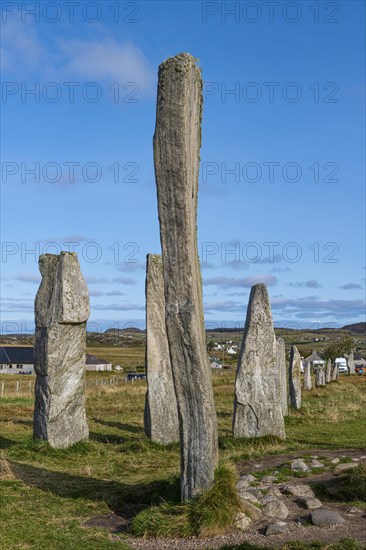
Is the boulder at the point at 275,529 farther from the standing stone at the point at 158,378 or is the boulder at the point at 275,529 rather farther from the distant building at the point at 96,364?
the distant building at the point at 96,364

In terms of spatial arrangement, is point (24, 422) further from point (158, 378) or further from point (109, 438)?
point (158, 378)

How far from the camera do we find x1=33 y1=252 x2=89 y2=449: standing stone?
48.3 feet

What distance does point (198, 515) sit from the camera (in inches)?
321

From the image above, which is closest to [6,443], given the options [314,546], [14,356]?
[314,546]

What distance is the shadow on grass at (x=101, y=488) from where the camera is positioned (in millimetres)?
9395

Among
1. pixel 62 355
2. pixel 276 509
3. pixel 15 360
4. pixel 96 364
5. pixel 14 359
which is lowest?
pixel 96 364

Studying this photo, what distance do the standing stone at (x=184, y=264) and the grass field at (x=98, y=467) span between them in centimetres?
79

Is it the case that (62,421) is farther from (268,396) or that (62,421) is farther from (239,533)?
(239,533)

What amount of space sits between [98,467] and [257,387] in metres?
4.95

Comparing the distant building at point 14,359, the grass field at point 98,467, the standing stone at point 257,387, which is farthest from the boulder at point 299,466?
the distant building at point 14,359

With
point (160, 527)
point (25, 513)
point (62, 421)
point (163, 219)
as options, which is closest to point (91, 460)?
point (62, 421)

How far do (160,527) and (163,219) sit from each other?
360 centimetres

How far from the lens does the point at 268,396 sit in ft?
54.2

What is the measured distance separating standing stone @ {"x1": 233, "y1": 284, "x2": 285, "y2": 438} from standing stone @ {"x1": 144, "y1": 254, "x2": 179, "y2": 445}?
1589mm
